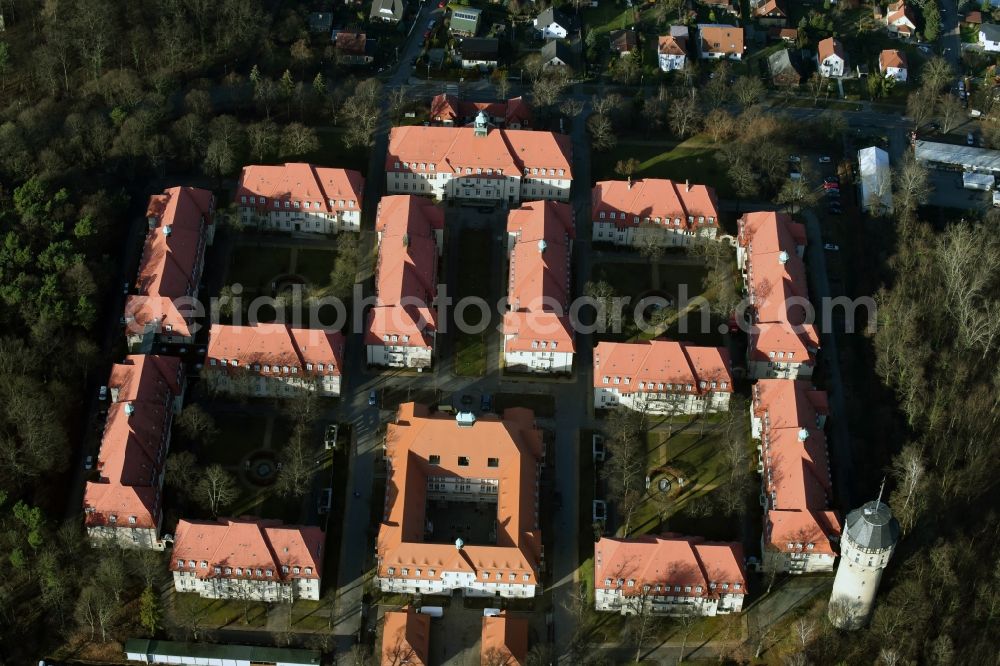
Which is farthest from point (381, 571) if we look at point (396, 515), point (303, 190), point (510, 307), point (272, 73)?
point (272, 73)

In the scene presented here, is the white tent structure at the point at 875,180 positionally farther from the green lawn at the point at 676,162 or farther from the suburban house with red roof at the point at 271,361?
the suburban house with red roof at the point at 271,361

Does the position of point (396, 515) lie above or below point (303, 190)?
below

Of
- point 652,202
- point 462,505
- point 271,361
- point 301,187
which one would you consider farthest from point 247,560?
point 652,202

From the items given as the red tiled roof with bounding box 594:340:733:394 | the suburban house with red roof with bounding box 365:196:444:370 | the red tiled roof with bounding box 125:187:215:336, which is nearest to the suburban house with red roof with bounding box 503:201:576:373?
the red tiled roof with bounding box 594:340:733:394

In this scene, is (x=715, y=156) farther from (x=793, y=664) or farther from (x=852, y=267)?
(x=793, y=664)

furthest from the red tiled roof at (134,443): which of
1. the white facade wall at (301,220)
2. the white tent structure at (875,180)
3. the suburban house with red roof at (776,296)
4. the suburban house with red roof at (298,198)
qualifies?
the white tent structure at (875,180)

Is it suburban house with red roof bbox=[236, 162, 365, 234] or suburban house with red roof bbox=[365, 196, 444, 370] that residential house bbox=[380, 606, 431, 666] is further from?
suburban house with red roof bbox=[236, 162, 365, 234]

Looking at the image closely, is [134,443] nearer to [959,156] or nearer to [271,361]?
[271,361]
